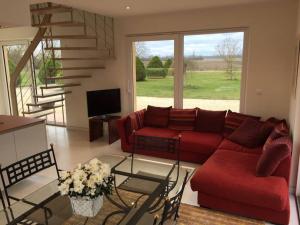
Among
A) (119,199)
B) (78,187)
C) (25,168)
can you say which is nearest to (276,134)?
(119,199)

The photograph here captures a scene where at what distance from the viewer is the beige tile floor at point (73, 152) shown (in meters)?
3.14

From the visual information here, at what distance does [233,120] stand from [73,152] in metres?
2.95

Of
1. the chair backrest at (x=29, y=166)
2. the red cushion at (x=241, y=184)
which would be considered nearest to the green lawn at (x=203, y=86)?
the red cushion at (x=241, y=184)

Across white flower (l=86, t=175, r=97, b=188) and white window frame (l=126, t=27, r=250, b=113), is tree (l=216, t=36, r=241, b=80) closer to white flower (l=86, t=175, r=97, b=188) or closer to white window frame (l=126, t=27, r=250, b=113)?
white window frame (l=126, t=27, r=250, b=113)

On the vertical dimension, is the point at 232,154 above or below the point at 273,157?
below

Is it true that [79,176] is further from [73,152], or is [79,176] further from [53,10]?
[53,10]

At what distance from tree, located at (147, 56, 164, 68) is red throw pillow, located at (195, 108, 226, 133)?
1.39m

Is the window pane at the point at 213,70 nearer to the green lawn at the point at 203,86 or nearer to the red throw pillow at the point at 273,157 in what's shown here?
the green lawn at the point at 203,86

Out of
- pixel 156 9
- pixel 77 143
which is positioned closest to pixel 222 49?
pixel 156 9

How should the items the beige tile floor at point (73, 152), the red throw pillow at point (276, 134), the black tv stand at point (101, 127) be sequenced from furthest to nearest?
1. the black tv stand at point (101, 127)
2. the beige tile floor at point (73, 152)
3. the red throw pillow at point (276, 134)

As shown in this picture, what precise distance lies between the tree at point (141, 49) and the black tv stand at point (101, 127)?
1460mm

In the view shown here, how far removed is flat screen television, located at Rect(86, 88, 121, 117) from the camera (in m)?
5.01

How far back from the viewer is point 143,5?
13.2 feet

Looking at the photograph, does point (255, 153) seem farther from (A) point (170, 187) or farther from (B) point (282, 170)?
(A) point (170, 187)
